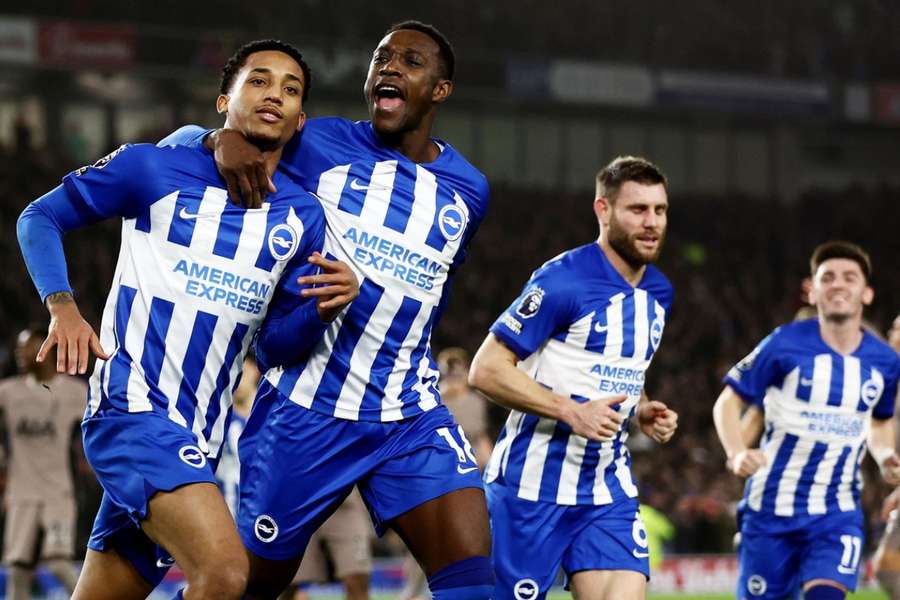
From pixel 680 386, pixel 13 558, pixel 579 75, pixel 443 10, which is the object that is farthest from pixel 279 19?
pixel 13 558

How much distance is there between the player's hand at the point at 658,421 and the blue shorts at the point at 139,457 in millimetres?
1872

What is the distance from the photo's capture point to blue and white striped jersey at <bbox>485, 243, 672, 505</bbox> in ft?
18.8

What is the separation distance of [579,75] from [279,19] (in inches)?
226

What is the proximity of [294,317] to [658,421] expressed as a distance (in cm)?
164

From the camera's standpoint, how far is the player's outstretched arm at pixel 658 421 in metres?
5.58

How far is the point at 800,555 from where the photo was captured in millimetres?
7266

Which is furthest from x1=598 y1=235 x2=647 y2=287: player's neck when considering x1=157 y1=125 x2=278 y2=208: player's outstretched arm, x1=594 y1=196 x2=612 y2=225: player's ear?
x1=157 y1=125 x2=278 y2=208: player's outstretched arm

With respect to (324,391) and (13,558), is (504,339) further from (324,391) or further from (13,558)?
(13,558)

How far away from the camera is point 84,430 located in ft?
15.1

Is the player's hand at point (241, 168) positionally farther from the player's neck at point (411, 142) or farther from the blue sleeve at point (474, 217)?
the blue sleeve at point (474, 217)

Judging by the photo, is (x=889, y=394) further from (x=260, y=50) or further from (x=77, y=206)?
(x=77, y=206)

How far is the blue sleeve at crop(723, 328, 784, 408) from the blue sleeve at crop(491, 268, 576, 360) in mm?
1942

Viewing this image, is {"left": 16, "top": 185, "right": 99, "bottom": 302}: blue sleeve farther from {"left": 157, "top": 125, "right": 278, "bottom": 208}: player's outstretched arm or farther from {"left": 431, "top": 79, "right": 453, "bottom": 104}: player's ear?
{"left": 431, "top": 79, "right": 453, "bottom": 104}: player's ear

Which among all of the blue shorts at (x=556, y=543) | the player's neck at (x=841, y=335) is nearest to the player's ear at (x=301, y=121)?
the blue shorts at (x=556, y=543)
